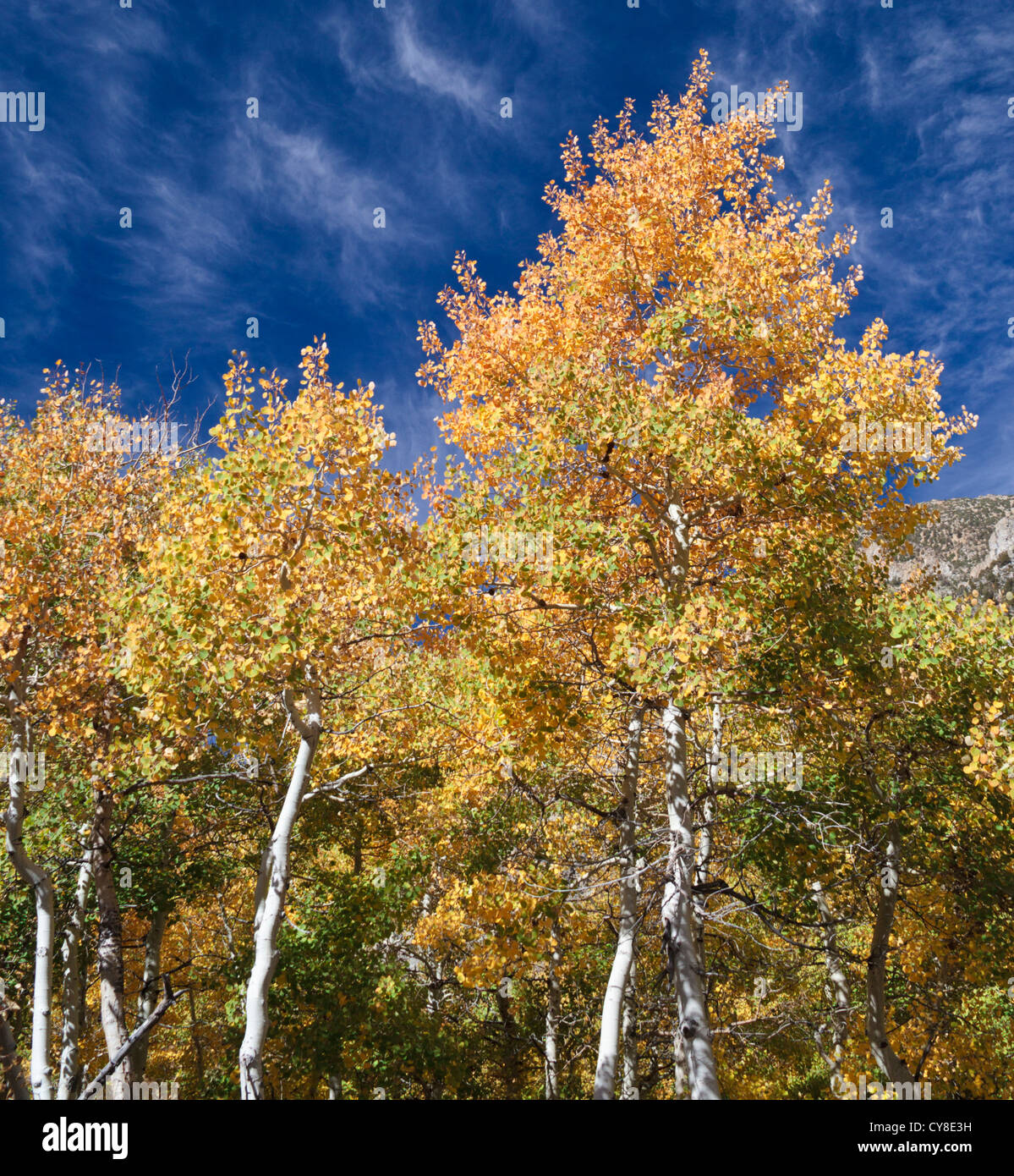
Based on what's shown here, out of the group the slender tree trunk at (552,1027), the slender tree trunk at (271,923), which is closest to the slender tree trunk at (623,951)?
the slender tree trunk at (271,923)

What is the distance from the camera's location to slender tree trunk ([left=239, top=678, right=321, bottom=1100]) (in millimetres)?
8922

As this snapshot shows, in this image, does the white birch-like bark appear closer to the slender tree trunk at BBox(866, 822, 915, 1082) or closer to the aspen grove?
the aspen grove

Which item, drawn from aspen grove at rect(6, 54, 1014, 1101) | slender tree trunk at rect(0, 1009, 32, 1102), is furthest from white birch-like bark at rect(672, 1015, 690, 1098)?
slender tree trunk at rect(0, 1009, 32, 1102)

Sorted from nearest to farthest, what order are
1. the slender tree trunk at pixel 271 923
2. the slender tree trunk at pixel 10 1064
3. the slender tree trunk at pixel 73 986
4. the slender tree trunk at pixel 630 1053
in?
1. the slender tree trunk at pixel 271 923
2. the slender tree trunk at pixel 10 1064
3. the slender tree trunk at pixel 73 986
4. the slender tree trunk at pixel 630 1053

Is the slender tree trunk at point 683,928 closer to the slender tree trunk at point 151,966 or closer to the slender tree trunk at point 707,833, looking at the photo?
the slender tree trunk at point 707,833

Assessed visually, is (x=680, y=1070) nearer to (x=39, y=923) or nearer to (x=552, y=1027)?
(x=552, y=1027)

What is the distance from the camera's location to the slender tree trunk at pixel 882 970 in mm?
11250

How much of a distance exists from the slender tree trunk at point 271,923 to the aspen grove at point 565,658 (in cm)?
6

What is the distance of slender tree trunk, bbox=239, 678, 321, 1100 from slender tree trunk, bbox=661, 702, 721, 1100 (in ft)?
16.0

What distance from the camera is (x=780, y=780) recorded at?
33.1ft

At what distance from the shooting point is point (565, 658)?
456 inches

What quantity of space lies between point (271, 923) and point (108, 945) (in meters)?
5.02

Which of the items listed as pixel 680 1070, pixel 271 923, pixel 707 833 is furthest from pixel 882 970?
pixel 271 923
